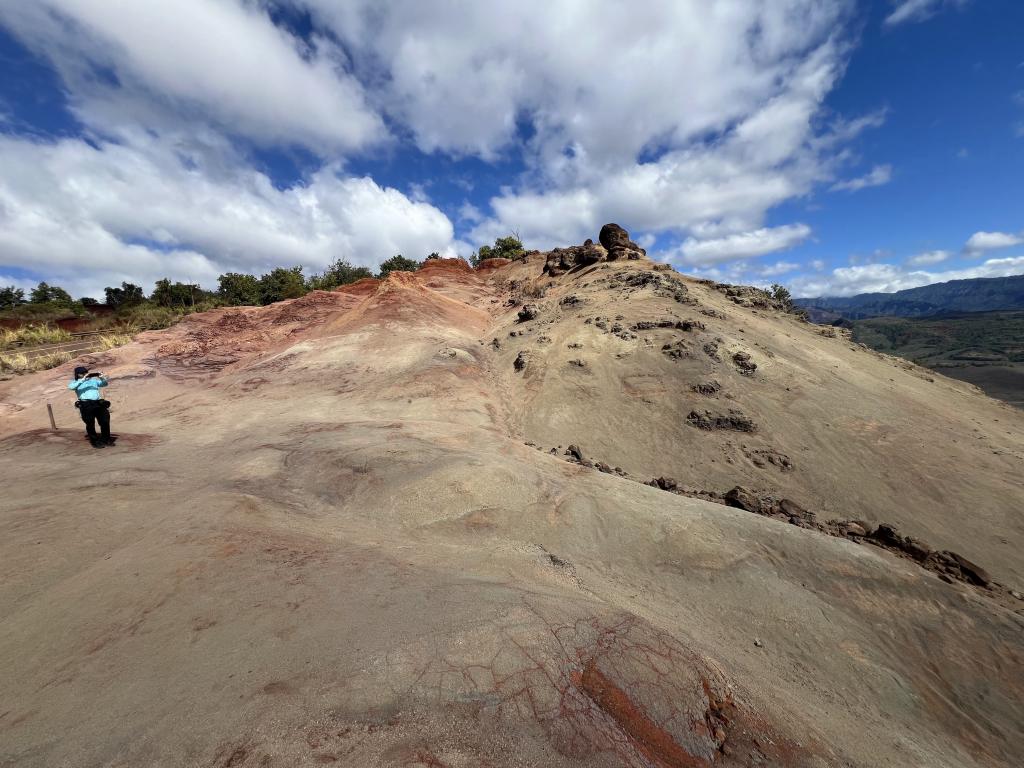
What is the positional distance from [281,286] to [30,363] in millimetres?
22661

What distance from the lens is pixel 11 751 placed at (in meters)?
2.10

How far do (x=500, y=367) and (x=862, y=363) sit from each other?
1450 cm

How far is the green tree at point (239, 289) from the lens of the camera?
123ft

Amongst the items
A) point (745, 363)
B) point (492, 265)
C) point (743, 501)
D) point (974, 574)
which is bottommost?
point (974, 574)

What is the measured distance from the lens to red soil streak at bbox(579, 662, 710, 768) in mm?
2615

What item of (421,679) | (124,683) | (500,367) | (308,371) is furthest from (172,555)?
(500,367)

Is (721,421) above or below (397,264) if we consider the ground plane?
below

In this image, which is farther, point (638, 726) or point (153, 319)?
point (153, 319)

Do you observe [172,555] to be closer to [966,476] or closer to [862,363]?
[966,476]

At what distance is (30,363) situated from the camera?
1616 cm

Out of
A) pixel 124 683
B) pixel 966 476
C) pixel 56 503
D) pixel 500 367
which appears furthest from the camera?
pixel 500 367

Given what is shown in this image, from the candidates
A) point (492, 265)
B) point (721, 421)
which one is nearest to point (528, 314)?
point (721, 421)

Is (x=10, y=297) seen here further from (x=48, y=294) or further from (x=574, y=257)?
(x=574, y=257)

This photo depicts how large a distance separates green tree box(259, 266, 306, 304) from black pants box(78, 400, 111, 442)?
2756cm
